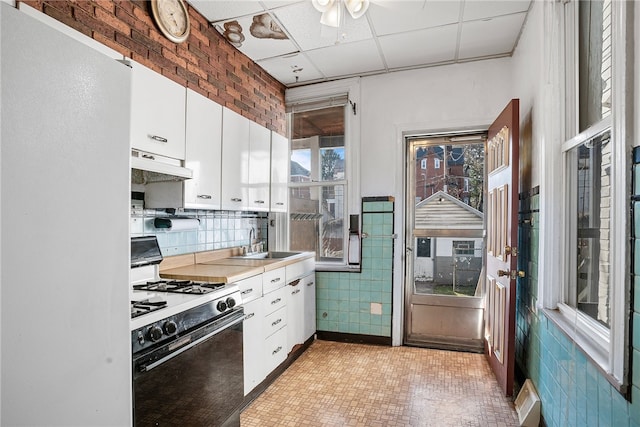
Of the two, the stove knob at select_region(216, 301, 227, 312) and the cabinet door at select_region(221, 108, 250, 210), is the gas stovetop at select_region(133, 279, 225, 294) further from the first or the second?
the cabinet door at select_region(221, 108, 250, 210)

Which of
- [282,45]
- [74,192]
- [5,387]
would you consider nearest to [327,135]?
[282,45]

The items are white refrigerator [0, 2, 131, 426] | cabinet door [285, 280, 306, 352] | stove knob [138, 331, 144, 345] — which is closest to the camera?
white refrigerator [0, 2, 131, 426]

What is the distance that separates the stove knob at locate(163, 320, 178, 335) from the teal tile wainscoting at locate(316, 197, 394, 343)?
2.13 meters

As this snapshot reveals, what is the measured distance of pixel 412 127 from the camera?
10.9 feet

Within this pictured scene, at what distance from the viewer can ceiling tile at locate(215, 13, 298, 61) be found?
8.41 feet

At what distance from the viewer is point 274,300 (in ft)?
8.41

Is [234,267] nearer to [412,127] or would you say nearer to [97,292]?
[97,292]

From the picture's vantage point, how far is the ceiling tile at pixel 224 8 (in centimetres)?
234

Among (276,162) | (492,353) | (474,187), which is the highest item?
(276,162)

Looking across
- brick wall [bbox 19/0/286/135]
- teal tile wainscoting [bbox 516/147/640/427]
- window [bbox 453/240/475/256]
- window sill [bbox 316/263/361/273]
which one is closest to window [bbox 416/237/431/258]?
window [bbox 453/240/475/256]

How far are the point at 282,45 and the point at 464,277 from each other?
106 inches

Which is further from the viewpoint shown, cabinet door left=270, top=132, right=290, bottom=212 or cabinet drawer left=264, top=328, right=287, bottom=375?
cabinet door left=270, top=132, right=290, bottom=212

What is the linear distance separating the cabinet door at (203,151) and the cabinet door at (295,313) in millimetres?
990

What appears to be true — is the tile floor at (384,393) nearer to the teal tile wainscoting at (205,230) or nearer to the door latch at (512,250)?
the door latch at (512,250)
